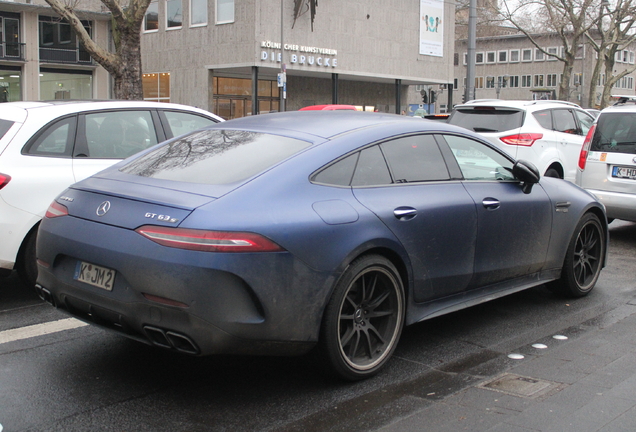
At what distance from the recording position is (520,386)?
161 inches

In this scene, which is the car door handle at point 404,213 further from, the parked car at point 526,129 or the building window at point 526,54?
the building window at point 526,54

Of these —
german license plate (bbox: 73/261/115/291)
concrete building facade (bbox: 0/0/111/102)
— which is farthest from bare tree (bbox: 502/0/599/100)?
german license plate (bbox: 73/261/115/291)

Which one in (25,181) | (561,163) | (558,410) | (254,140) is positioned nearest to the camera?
(558,410)

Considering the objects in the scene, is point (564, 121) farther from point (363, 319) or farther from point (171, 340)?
point (171, 340)

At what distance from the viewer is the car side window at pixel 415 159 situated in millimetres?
4527

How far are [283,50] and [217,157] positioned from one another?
1256 inches

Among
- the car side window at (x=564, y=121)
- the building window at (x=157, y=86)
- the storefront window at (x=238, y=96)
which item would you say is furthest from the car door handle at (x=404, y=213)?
the building window at (x=157, y=86)

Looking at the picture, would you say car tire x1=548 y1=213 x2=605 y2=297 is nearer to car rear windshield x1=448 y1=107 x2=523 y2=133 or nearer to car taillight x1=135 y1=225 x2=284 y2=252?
car taillight x1=135 y1=225 x2=284 y2=252

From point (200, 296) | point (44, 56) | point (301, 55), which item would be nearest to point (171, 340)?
point (200, 296)

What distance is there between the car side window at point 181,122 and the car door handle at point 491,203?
3.14 meters

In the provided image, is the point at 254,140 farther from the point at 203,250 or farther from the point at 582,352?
the point at 582,352

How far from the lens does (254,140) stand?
4.35m

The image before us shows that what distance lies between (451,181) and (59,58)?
40757mm

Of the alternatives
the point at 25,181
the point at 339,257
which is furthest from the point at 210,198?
the point at 25,181
